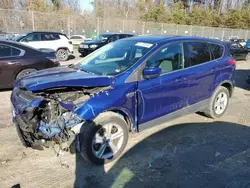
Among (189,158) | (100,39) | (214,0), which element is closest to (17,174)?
(189,158)

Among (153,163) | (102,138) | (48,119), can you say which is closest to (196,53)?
(153,163)

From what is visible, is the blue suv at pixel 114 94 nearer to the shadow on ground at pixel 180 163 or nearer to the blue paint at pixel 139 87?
the blue paint at pixel 139 87

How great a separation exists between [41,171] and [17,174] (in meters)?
0.31

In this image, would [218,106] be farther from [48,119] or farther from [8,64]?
[8,64]

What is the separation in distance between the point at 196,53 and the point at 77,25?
27466 mm

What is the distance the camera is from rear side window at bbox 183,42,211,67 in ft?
16.2

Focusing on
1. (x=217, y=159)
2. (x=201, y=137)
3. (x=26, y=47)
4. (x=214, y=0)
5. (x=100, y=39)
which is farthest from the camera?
(x=214, y=0)

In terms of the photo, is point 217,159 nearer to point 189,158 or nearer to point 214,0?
point 189,158

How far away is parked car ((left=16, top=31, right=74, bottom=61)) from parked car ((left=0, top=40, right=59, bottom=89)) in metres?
6.73

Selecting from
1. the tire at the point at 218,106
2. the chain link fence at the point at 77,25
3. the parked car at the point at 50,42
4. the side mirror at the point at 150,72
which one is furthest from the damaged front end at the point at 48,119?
the chain link fence at the point at 77,25

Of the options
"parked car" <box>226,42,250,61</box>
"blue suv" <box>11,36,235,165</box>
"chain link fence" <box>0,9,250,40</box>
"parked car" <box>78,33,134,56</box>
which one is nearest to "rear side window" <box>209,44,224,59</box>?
"blue suv" <box>11,36,235,165</box>

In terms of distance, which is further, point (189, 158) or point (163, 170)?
point (189, 158)

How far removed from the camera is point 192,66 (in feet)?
16.3

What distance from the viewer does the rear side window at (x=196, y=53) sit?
195 inches
